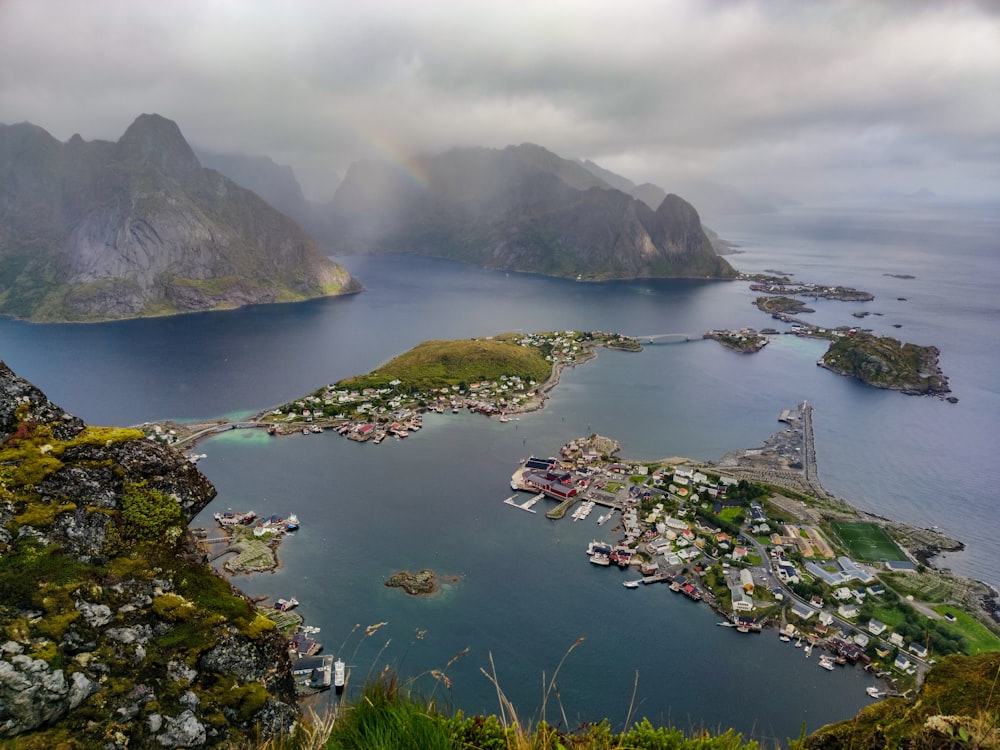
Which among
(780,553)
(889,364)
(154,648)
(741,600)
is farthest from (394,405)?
(889,364)

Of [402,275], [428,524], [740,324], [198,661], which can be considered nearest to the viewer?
[198,661]

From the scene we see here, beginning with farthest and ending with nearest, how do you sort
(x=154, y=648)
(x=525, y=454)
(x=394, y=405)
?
(x=394, y=405) → (x=525, y=454) → (x=154, y=648)

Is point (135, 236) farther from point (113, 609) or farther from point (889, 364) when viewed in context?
point (889, 364)

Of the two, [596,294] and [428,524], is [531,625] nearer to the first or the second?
[428,524]

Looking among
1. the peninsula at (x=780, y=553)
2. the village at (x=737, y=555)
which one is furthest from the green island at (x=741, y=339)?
the village at (x=737, y=555)

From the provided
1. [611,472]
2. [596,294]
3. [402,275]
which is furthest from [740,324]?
[402,275]

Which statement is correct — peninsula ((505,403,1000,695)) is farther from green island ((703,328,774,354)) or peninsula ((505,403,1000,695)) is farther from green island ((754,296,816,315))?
green island ((754,296,816,315))
